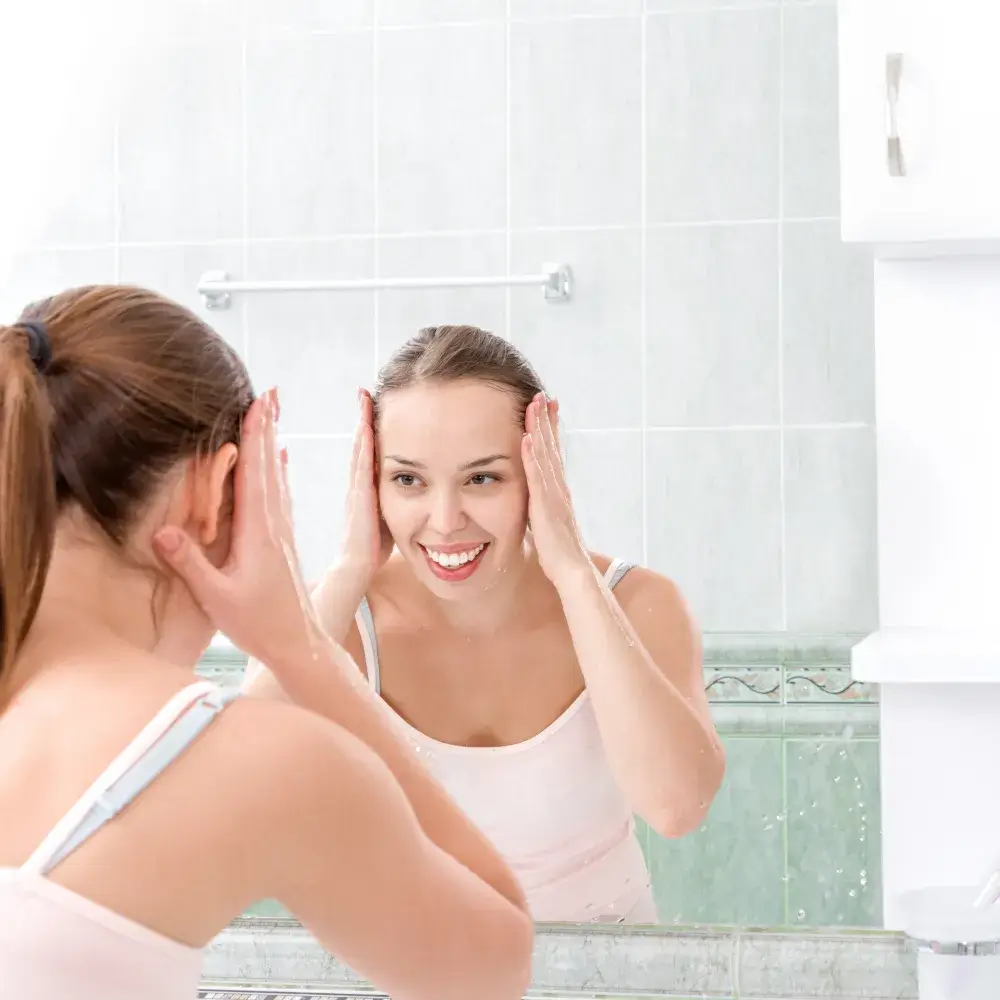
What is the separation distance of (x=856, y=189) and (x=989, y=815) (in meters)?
0.55

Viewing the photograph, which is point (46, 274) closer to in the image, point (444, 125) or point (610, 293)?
point (444, 125)

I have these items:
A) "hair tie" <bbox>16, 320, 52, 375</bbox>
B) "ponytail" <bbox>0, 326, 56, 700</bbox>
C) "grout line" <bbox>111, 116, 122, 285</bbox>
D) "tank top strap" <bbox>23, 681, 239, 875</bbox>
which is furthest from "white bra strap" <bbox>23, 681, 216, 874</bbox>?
"grout line" <bbox>111, 116, 122, 285</bbox>

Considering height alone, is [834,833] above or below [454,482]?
below

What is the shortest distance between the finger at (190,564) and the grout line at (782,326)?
479 mm

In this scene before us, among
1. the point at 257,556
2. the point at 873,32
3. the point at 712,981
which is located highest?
the point at 873,32

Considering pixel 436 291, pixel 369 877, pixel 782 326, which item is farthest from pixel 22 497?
pixel 782 326

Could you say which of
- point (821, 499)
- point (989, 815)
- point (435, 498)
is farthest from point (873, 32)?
point (989, 815)

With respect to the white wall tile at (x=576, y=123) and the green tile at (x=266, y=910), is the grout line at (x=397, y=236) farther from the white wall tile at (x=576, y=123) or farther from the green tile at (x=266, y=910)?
the green tile at (x=266, y=910)

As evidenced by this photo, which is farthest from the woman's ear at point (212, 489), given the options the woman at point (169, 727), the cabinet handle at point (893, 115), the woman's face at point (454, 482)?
the cabinet handle at point (893, 115)

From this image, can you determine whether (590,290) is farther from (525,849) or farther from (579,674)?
(525,849)

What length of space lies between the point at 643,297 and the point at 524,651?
12.7 inches

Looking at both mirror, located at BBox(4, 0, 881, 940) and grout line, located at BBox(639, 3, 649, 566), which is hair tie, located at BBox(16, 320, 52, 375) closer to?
mirror, located at BBox(4, 0, 881, 940)

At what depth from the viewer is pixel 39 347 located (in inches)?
27.0

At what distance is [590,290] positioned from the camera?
1.08 m
